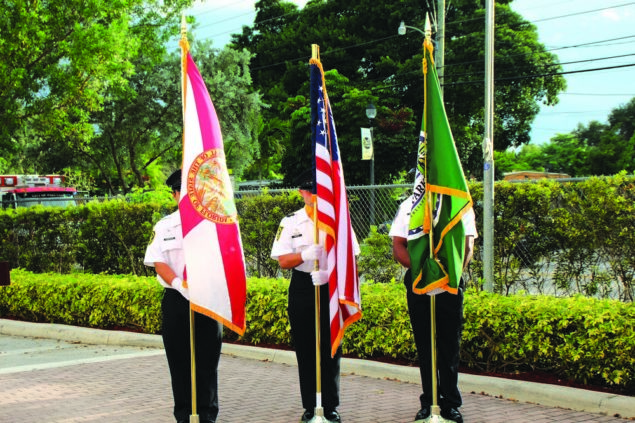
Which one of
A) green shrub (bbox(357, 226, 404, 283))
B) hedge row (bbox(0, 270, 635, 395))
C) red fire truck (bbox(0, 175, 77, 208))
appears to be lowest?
hedge row (bbox(0, 270, 635, 395))

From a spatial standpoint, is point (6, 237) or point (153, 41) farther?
point (153, 41)

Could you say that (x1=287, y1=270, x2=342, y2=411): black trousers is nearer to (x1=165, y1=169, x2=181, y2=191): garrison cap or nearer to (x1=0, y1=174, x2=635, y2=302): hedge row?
(x1=165, y1=169, x2=181, y2=191): garrison cap

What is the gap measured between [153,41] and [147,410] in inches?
774

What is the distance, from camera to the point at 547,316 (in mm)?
7066

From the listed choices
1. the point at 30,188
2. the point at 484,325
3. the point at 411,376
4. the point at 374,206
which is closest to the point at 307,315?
the point at 411,376

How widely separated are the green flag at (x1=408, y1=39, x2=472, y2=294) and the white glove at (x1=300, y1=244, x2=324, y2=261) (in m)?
0.71

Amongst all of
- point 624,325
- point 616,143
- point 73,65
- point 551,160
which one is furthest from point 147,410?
point 551,160

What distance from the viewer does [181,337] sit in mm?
5602

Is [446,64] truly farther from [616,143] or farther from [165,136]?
[616,143]

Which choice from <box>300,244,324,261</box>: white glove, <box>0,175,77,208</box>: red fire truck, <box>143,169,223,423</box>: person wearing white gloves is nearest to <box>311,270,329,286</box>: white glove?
<box>300,244,324,261</box>: white glove

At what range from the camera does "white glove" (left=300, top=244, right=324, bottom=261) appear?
572cm

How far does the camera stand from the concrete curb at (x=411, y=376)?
20.6 ft

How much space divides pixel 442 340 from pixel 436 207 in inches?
40.9

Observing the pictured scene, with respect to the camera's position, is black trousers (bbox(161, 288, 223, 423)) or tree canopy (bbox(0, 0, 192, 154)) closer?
black trousers (bbox(161, 288, 223, 423))
